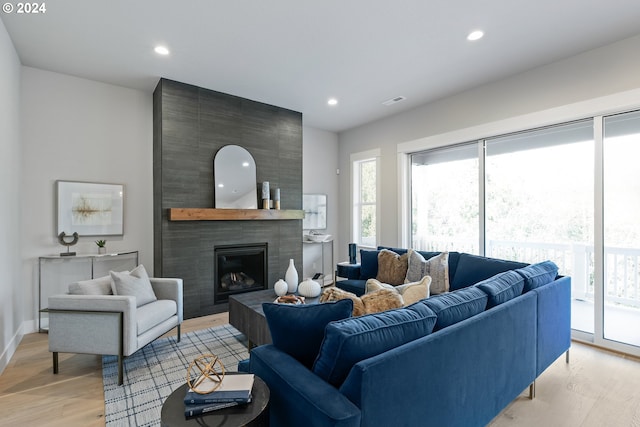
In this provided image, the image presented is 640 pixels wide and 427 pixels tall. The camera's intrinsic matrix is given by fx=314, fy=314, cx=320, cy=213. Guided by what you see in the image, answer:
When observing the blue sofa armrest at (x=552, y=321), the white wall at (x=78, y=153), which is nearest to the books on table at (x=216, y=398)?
the blue sofa armrest at (x=552, y=321)

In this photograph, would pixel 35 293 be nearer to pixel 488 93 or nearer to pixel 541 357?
pixel 541 357

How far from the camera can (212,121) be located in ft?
13.5

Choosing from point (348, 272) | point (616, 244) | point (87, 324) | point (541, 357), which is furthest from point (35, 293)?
point (616, 244)

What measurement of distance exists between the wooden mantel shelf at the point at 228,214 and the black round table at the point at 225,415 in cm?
277

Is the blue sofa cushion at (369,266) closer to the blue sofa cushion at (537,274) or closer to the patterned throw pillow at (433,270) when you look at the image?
the patterned throw pillow at (433,270)

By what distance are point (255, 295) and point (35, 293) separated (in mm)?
2485

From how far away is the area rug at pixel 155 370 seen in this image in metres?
2.04

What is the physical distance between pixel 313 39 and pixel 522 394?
334cm

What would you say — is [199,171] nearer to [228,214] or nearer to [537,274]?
[228,214]

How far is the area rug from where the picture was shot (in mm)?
2041

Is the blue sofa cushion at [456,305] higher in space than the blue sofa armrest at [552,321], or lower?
higher

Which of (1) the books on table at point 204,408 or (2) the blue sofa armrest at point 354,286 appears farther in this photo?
(2) the blue sofa armrest at point 354,286

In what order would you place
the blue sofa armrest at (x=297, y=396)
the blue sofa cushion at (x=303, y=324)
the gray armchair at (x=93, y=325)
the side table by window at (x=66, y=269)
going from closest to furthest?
the blue sofa armrest at (x=297, y=396)
the blue sofa cushion at (x=303, y=324)
the gray armchair at (x=93, y=325)
the side table by window at (x=66, y=269)

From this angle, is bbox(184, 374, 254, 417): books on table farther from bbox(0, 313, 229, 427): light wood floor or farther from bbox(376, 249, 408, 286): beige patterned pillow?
bbox(376, 249, 408, 286): beige patterned pillow
